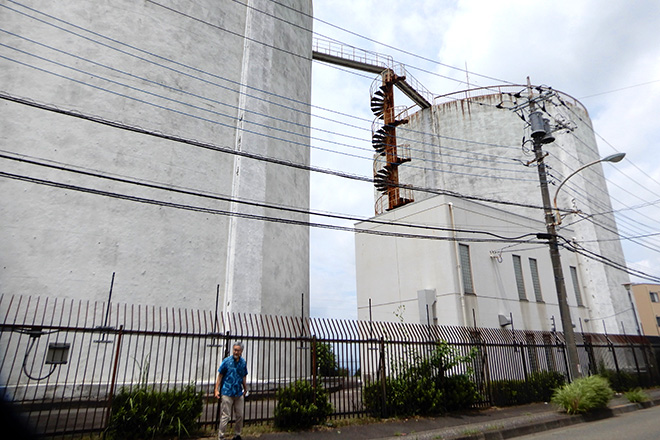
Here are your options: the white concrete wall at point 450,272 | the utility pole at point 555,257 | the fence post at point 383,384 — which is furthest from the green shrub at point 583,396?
the fence post at point 383,384

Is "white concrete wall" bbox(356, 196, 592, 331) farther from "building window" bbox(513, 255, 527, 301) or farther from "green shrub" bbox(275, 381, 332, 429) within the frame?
"green shrub" bbox(275, 381, 332, 429)

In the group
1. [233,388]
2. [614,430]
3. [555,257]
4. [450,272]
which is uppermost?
[450,272]

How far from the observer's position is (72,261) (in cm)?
1177

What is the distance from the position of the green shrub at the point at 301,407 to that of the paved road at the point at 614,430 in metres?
4.68

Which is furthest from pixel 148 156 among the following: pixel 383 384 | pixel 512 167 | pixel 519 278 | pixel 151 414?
pixel 512 167

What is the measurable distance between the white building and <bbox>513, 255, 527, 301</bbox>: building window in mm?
69

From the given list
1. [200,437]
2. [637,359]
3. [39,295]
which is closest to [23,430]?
[200,437]

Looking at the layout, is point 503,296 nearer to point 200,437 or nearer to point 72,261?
point 200,437

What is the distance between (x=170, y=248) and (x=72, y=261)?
9.11 feet

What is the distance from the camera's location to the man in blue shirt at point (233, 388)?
7574 millimetres

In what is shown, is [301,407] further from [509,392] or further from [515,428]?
[509,392]

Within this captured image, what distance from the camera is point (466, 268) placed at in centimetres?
1861

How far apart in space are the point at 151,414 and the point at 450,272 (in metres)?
13.4

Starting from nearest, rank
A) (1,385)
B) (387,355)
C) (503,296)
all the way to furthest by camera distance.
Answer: (1,385) → (387,355) → (503,296)
